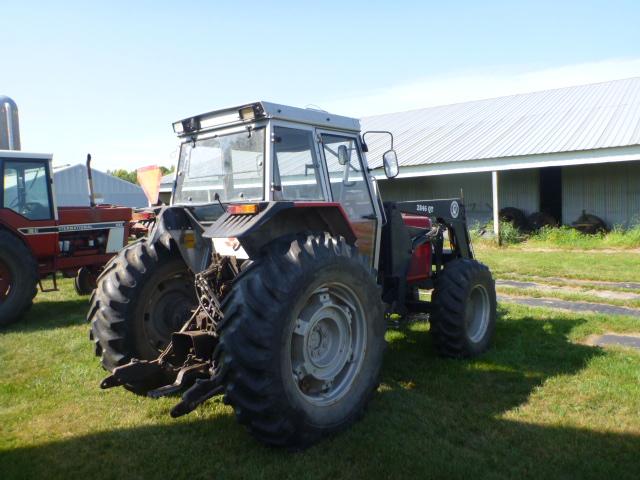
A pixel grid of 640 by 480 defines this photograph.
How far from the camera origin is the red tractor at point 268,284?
3.36 m

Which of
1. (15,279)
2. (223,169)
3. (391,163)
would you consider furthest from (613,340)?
(15,279)

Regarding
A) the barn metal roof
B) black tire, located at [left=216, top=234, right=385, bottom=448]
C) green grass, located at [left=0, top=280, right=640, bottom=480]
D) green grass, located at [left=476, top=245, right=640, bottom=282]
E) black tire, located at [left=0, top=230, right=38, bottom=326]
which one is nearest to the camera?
black tire, located at [left=216, top=234, right=385, bottom=448]

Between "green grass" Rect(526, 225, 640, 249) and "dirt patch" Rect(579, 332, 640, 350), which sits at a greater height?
"green grass" Rect(526, 225, 640, 249)

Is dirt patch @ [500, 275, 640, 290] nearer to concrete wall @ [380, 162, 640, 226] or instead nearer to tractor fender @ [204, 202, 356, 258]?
tractor fender @ [204, 202, 356, 258]

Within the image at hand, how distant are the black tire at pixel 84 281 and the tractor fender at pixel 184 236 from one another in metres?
5.86

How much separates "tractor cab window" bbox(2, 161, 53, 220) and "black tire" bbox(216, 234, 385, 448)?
6195mm

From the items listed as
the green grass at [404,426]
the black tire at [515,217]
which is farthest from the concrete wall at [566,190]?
the green grass at [404,426]

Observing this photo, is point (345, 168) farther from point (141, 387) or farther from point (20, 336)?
point (20, 336)

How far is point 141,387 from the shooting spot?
4.29m

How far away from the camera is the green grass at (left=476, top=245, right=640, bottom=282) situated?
10.3 metres

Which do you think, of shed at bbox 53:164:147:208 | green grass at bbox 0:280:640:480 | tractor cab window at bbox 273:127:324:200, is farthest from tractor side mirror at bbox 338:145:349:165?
shed at bbox 53:164:147:208

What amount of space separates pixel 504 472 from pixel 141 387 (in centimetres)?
261

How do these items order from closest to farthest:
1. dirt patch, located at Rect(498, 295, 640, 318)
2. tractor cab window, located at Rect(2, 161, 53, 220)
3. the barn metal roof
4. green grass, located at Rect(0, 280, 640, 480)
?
green grass, located at Rect(0, 280, 640, 480), dirt patch, located at Rect(498, 295, 640, 318), tractor cab window, located at Rect(2, 161, 53, 220), the barn metal roof

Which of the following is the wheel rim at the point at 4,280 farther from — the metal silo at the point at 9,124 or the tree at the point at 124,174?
the tree at the point at 124,174
